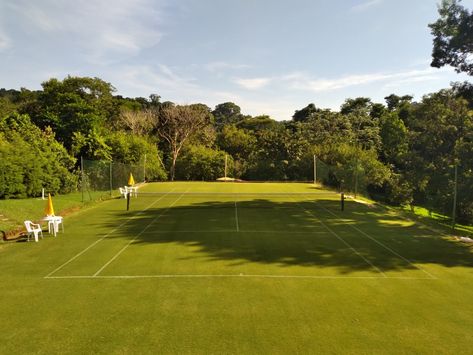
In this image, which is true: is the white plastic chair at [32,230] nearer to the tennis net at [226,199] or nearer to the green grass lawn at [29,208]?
the green grass lawn at [29,208]

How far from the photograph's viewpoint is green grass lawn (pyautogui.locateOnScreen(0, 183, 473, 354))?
24.4 feet

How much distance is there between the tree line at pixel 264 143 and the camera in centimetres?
2603

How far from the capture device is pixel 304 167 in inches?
1891

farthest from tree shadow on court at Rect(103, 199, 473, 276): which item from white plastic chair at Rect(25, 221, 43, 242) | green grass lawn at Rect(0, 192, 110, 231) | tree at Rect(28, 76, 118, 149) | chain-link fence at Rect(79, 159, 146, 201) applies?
tree at Rect(28, 76, 118, 149)

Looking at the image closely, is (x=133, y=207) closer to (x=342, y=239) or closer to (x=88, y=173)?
(x=88, y=173)

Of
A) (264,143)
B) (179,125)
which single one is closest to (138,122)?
(179,125)

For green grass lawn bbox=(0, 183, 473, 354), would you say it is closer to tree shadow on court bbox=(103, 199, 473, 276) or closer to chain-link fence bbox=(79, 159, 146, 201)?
tree shadow on court bbox=(103, 199, 473, 276)

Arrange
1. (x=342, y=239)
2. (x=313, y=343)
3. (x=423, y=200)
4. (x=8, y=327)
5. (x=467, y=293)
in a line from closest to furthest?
(x=313, y=343)
(x=8, y=327)
(x=467, y=293)
(x=342, y=239)
(x=423, y=200)

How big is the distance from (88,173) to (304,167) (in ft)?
80.7

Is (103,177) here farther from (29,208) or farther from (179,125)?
(179,125)

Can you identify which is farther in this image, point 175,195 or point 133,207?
point 175,195

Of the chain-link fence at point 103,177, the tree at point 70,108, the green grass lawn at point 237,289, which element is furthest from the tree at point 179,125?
the green grass lawn at point 237,289

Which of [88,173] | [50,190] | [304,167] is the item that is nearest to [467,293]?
[50,190]

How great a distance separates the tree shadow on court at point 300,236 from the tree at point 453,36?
31.7ft
